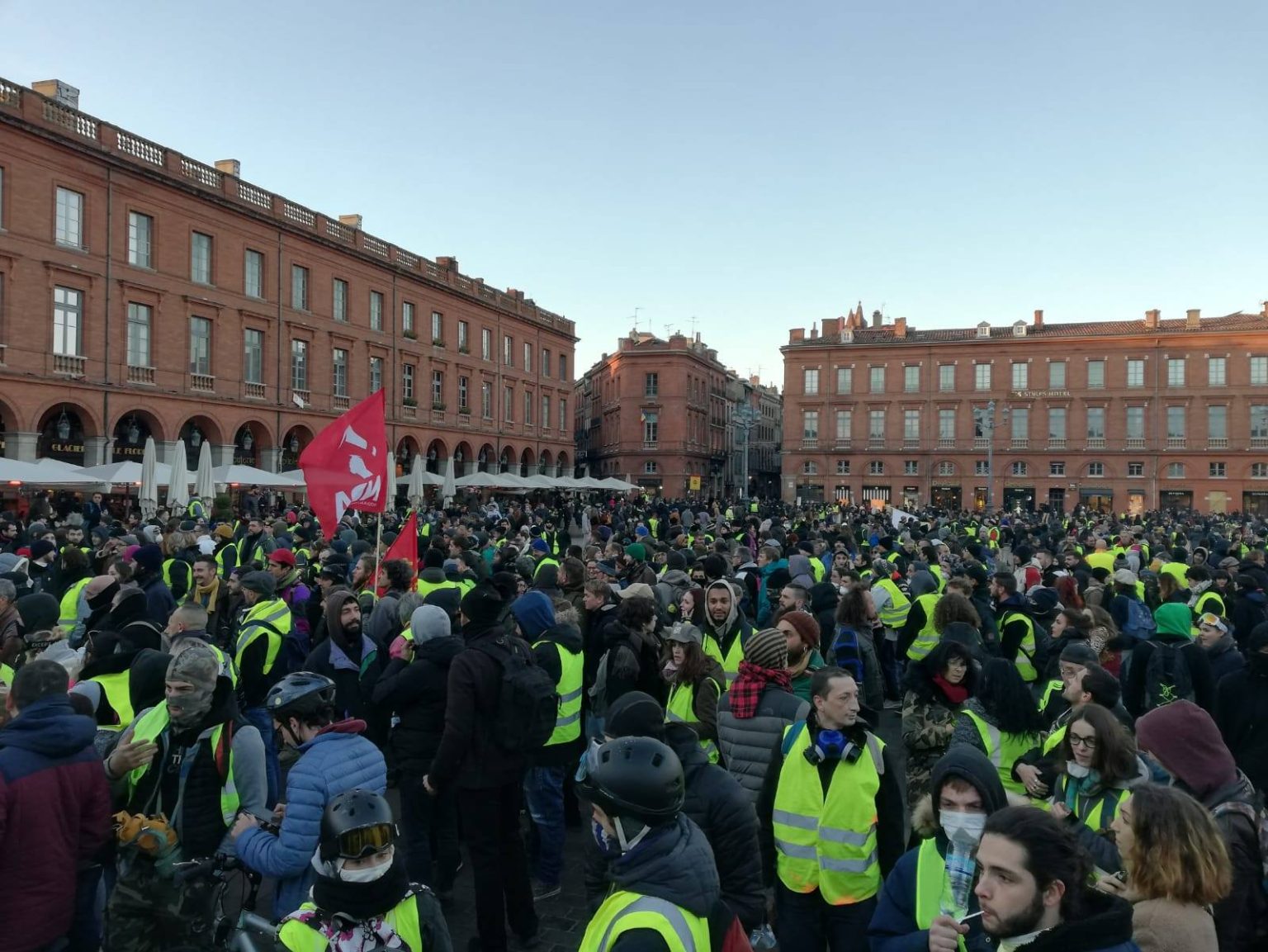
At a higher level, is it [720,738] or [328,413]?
[328,413]

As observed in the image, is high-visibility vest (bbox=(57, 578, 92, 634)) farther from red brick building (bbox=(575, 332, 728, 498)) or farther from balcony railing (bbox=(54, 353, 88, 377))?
red brick building (bbox=(575, 332, 728, 498))

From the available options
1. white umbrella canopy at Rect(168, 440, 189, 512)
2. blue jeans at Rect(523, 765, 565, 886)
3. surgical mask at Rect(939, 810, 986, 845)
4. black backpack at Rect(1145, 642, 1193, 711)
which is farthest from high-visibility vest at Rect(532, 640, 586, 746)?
white umbrella canopy at Rect(168, 440, 189, 512)

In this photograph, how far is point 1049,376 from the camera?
180 feet

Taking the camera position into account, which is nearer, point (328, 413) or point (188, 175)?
point (188, 175)

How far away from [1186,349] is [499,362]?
43.8 metres

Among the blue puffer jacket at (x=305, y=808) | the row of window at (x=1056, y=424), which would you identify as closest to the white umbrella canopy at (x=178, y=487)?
the blue puffer jacket at (x=305, y=808)

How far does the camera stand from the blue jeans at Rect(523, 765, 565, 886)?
18.5 ft

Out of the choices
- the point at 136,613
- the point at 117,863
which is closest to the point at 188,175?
the point at 136,613

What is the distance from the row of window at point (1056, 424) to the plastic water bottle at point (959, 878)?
50104 mm

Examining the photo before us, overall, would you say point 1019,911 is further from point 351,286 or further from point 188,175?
point 351,286

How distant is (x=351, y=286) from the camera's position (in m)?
37.3

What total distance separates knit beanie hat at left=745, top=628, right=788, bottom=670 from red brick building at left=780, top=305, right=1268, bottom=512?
49.7 m

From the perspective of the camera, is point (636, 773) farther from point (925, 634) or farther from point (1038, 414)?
point (1038, 414)

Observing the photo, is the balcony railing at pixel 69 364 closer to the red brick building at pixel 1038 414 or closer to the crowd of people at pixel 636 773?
the crowd of people at pixel 636 773
